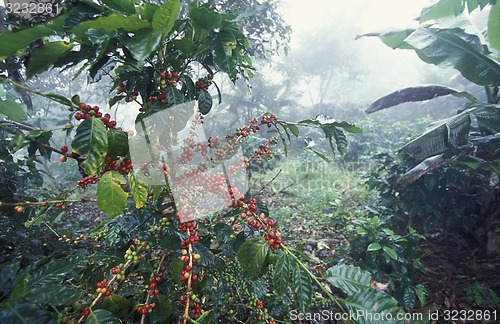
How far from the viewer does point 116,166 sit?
0.69m

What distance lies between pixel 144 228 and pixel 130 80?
20.4 inches

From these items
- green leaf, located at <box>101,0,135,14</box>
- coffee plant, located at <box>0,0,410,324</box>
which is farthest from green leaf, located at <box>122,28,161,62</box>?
green leaf, located at <box>101,0,135,14</box>

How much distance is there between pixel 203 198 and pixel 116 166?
1.17ft

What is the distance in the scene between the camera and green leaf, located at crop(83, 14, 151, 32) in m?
0.54

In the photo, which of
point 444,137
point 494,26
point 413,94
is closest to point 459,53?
point 494,26

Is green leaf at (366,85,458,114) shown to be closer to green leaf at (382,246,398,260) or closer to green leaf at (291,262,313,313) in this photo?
green leaf at (382,246,398,260)

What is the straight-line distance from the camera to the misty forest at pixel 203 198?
1.98 ft

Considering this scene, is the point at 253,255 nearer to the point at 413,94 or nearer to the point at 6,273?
the point at 6,273

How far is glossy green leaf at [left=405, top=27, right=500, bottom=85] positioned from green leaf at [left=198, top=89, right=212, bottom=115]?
235 cm

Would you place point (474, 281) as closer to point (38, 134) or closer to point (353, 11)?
point (38, 134)

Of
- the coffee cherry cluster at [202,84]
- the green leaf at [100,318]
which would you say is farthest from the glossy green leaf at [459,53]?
the green leaf at [100,318]

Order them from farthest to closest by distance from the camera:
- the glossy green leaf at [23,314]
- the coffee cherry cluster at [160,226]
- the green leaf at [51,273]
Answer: the coffee cherry cluster at [160,226]
the green leaf at [51,273]
the glossy green leaf at [23,314]

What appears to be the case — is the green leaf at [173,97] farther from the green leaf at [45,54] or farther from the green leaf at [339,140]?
the green leaf at [339,140]

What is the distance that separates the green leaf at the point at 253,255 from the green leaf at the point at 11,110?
75 cm
